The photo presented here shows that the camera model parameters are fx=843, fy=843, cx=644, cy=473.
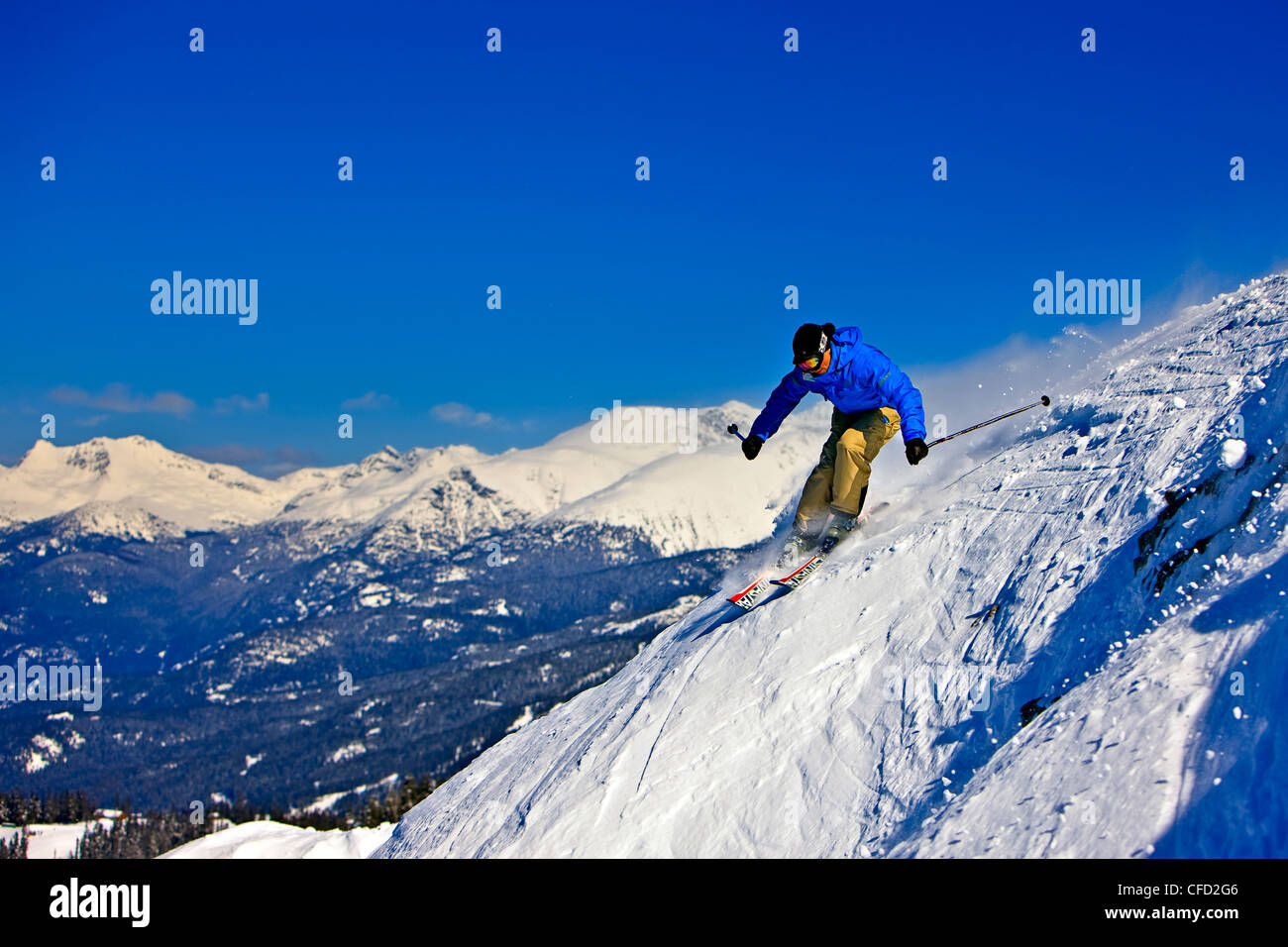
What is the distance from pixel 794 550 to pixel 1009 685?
599 centimetres

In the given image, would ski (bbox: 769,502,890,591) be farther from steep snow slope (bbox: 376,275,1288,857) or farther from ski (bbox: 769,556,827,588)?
steep snow slope (bbox: 376,275,1288,857)

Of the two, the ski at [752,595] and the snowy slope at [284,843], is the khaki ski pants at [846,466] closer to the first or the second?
the ski at [752,595]

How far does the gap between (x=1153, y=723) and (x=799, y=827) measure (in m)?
3.88

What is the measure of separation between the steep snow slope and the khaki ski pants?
91cm

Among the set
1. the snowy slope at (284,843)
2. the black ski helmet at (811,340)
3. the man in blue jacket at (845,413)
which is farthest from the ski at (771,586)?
the snowy slope at (284,843)

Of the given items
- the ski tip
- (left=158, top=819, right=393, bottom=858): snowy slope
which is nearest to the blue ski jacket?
the ski tip

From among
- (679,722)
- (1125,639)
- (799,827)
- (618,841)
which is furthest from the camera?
(679,722)

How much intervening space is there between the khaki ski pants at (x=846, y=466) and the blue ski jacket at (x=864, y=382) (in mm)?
256

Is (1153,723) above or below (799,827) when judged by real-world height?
above
